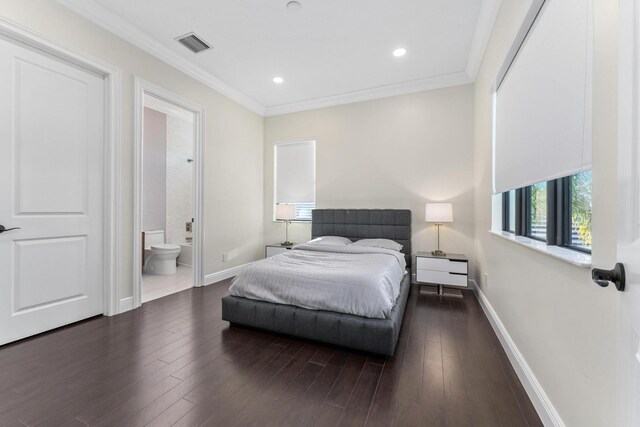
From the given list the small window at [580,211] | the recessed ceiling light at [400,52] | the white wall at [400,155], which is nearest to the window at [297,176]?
the white wall at [400,155]

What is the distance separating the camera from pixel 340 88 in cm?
410

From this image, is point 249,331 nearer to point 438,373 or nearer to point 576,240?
point 438,373

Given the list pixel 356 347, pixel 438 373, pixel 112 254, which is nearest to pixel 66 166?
pixel 112 254

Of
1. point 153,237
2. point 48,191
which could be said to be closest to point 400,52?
point 48,191

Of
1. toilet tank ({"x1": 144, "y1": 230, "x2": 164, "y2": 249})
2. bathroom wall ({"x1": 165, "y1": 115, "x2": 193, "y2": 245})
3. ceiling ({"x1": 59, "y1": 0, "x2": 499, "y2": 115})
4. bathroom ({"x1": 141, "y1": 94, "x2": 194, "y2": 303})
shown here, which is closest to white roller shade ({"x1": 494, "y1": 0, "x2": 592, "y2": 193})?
ceiling ({"x1": 59, "y1": 0, "x2": 499, "y2": 115})

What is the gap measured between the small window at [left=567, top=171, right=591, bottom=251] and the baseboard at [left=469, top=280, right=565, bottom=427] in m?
0.79

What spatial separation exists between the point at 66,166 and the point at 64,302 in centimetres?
120

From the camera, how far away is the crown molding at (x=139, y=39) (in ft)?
7.97

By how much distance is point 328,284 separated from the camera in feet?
7.23

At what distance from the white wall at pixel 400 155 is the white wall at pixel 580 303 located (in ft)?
5.56

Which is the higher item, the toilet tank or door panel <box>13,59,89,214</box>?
door panel <box>13,59,89,214</box>

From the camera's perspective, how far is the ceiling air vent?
293 centimetres

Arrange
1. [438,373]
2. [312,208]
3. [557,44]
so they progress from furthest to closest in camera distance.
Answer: [312,208]
[438,373]
[557,44]

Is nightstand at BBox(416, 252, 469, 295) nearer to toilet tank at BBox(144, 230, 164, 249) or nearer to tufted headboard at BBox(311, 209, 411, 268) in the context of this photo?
tufted headboard at BBox(311, 209, 411, 268)
